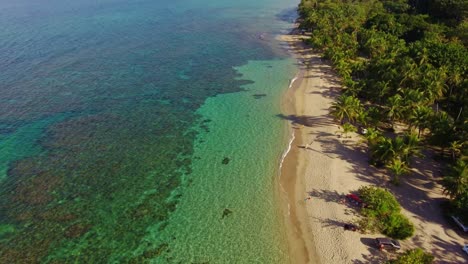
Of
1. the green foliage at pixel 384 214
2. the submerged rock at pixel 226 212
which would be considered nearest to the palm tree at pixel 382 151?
the green foliage at pixel 384 214

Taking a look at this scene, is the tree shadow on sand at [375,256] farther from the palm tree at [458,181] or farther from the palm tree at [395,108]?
the palm tree at [395,108]

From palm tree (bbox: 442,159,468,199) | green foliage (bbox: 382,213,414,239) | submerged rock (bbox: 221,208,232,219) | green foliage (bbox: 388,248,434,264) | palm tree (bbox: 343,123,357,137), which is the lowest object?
submerged rock (bbox: 221,208,232,219)

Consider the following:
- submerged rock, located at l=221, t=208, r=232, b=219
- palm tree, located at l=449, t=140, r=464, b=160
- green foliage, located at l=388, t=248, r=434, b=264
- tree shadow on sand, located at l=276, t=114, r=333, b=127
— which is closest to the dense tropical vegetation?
palm tree, located at l=449, t=140, r=464, b=160

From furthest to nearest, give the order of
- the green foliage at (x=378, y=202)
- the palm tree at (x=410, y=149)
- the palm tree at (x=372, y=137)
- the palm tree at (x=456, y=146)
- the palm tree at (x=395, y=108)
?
the palm tree at (x=395, y=108)
the palm tree at (x=372, y=137)
the palm tree at (x=456, y=146)
the palm tree at (x=410, y=149)
the green foliage at (x=378, y=202)

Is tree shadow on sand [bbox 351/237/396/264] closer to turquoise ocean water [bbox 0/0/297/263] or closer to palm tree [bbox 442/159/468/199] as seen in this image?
turquoise ocean water [bbox 0/0/297/263]

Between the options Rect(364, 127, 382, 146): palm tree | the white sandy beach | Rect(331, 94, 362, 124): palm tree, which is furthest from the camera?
Rect(331, 94, 362, 124): palm tree

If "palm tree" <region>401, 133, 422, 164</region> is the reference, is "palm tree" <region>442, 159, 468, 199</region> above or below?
below

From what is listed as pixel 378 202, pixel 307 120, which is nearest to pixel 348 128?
pixel 307 120
